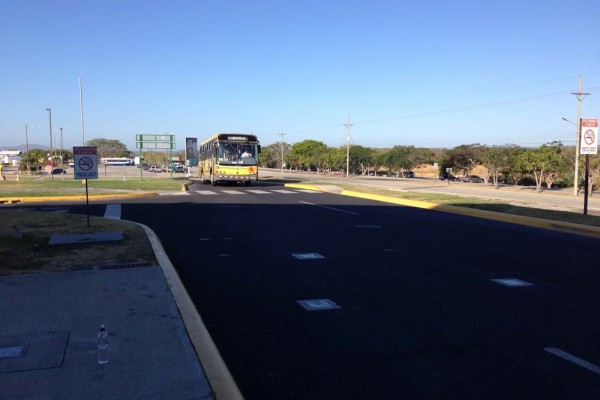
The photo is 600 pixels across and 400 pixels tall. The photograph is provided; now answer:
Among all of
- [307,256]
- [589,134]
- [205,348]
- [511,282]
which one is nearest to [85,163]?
[307,256]

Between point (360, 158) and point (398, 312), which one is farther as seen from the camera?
point (360, 158)

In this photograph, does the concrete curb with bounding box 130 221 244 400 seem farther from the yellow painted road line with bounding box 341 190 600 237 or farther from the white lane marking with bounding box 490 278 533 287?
the yellow painted road line with bounding box 341 190 600 237

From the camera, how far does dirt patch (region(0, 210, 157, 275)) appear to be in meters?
8.52

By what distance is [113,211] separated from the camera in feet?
63.7

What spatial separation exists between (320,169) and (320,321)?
107757mm

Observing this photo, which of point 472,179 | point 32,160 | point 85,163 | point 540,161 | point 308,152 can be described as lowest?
point 472,179

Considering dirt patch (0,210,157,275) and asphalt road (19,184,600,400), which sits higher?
dirt patch (0,210,157,275)

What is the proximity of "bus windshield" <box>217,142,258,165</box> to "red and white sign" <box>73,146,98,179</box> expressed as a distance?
2354 centimetres

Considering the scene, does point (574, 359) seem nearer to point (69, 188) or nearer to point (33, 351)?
point (33, 351)

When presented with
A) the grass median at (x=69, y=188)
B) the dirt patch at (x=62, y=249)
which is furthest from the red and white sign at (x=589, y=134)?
the grass median at (x=69, y=188)

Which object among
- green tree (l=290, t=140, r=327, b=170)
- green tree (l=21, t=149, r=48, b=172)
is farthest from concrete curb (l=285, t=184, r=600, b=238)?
green tree (l=21, t=149, r=48, b=172)

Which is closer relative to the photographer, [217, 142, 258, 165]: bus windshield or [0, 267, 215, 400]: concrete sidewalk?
[0, 267, 215, 400]: concrete sidewalk

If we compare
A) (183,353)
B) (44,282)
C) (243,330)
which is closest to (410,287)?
(243,330)

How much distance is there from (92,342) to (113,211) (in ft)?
50.1
